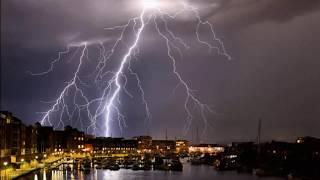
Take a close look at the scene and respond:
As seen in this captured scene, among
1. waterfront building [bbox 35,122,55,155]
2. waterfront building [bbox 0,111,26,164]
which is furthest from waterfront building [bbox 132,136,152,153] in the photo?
waterfront building [bbox 0,111,26,164]

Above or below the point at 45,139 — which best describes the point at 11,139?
above

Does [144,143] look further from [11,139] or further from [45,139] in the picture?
[11,139]

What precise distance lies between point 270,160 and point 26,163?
Result: 1426 inches

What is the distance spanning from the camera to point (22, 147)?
77938mm

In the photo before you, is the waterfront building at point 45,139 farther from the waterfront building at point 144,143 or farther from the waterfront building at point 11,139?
the waterfront building at point 144,143

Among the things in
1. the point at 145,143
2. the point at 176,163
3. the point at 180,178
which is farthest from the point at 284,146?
the point at 145,143

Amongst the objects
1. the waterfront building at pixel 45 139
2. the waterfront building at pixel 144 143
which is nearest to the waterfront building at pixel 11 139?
the waterfront building at pixel 45 139

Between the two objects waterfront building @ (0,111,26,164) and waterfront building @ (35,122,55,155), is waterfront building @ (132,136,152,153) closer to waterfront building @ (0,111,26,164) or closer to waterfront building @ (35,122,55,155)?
waterfront building @ (35,122,55,155)

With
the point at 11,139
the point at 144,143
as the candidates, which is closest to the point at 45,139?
the point at 11,139

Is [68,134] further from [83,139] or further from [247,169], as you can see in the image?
[247,169]

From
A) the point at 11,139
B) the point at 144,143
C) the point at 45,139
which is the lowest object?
the point at 144,143

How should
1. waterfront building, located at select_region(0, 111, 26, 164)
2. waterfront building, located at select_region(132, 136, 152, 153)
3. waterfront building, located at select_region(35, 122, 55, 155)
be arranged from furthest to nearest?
waterfront building, located at select_region(132, 136, 152, 153) → waterfront building, located at select_region(35, 122, 55, 155) → waterfront building, located at select_region(0, 111, 26, 164)

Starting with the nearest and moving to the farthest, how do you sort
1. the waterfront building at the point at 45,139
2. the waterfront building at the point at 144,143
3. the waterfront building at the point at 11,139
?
1. the waterfront building at the point at 11,139
2. the waterfront building at the point at 45,139
3. the waterfront building at the point at 144,143

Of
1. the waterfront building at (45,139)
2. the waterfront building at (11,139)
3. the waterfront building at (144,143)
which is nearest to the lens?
the waterfront building at (11,139)
